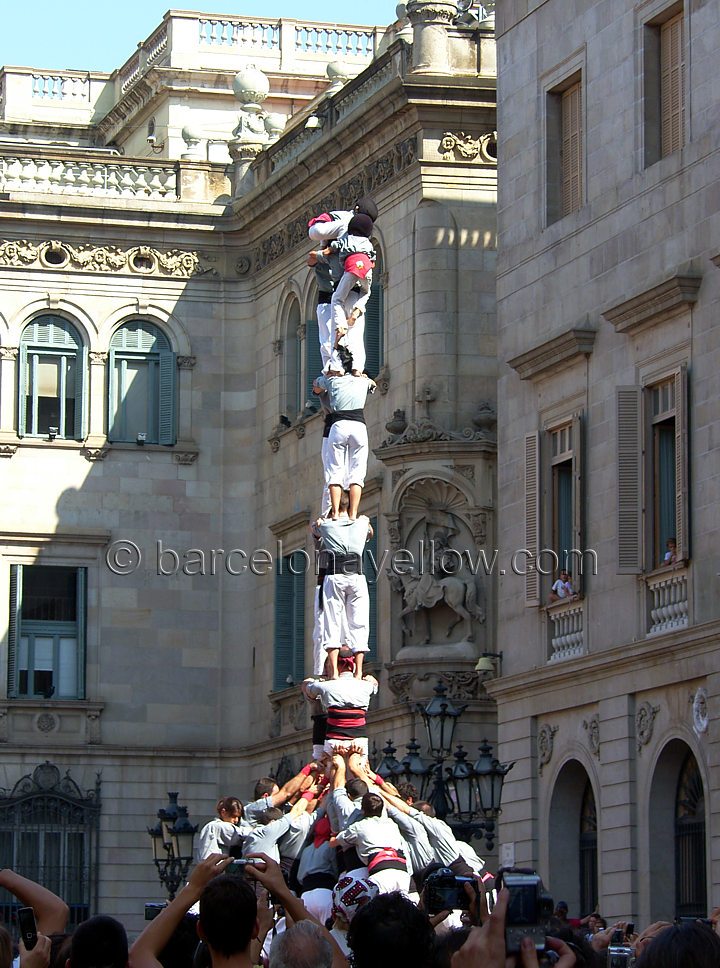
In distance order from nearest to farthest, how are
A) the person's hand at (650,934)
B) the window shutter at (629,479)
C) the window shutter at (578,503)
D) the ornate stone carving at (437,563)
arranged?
the person's hand at (650,934)
the window shutter at (629,479)
the window shutter at (578,503)
the ornate stone carving at (437,563)

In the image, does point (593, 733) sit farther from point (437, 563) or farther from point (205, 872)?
point (205, 872)

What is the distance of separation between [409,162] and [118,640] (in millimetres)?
10172

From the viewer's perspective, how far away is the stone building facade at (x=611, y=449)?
25.7m

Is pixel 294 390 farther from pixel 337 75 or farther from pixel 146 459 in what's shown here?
pixel 337 75

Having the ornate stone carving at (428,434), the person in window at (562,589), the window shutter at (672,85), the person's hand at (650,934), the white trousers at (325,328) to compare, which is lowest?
the person's hand at (650,934)

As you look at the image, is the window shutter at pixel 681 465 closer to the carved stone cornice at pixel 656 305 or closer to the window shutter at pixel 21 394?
the carved stone cornice at pixel 656 305

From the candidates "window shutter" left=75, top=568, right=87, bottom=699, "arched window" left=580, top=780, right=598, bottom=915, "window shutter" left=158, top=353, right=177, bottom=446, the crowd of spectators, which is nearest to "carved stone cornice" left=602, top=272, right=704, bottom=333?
"arched window" left=580, top=780, right=598, bottom=915

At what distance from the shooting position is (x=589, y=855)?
93.2ft

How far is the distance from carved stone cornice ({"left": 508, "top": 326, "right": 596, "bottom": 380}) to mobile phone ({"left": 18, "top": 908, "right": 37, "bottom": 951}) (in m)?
20.5

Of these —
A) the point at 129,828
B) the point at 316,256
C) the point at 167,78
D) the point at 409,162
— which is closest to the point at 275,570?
the point at 129,828

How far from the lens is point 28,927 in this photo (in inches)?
321

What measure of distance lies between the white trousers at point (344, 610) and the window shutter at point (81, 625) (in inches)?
727

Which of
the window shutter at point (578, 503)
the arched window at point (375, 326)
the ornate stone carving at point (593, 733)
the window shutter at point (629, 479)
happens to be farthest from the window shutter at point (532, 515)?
the arched window at point (375, 326)

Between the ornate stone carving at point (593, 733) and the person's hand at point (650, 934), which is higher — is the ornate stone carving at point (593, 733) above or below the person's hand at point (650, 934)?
above
